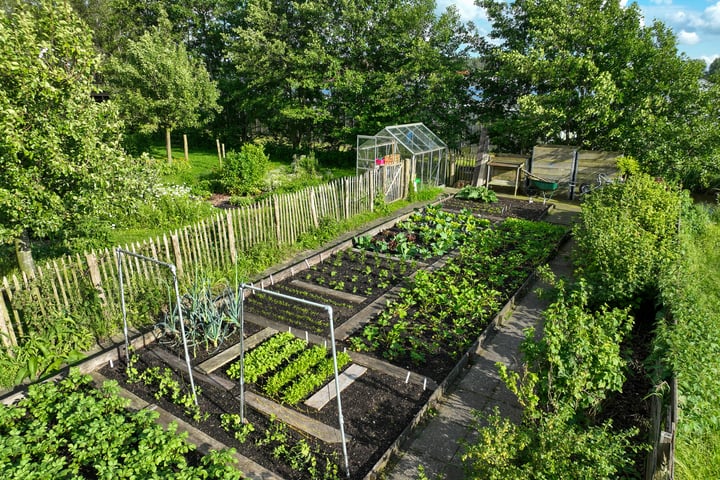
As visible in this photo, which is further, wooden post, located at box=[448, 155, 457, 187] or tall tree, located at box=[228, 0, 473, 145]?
tall tree, located at box=[228, 0, 473, 145]

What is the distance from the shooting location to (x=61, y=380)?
196 inches

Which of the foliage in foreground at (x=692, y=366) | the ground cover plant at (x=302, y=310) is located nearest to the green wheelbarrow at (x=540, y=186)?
the foliage in foreground at (x=692, y=366)

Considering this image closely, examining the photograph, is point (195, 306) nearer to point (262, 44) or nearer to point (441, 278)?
point (441, 278)

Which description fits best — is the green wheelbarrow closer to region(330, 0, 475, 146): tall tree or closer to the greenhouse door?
region(330, 0, 475, 146): tall tree

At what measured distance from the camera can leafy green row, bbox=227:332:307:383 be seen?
205 inches

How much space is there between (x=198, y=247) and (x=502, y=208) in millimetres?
9342

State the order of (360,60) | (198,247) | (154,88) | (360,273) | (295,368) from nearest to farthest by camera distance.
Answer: (295,368) → (198,247) → (360,273) → (154,88) → (360,60)

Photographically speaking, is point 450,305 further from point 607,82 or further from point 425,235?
point 607,82

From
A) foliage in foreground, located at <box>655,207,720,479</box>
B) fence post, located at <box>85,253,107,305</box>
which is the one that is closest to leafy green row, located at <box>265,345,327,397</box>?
fence post, located at <box>85,253,107,305</box>

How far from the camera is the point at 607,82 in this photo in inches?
532

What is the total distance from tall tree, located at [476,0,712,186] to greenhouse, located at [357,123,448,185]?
10.6 feet

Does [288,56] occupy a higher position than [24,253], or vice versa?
[288,56]

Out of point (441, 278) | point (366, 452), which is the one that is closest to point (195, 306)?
point (366, 452)

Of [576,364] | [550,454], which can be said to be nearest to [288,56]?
[576,364]
